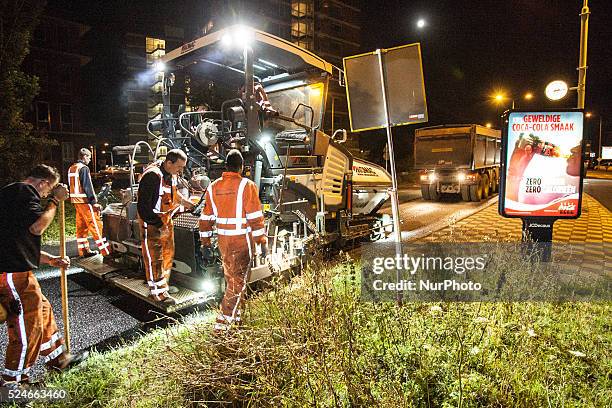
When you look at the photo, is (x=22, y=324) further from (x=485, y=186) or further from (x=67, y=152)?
(x=67, y=152)

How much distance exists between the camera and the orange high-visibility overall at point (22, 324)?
3.09 meters

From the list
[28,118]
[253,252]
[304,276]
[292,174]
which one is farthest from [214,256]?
[28,118]

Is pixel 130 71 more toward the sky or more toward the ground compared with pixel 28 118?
more toward the sky

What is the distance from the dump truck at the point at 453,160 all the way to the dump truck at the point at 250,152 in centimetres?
1038

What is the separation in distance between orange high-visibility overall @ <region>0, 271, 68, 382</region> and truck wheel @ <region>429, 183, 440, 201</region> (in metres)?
15.5

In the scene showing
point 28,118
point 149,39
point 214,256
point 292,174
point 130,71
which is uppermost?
point 149,39

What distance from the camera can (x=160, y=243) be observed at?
4621mm

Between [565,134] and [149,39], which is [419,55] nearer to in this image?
[565,134]

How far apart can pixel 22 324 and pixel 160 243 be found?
166cm

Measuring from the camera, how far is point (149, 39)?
118 ft

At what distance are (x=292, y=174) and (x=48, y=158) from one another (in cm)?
2900

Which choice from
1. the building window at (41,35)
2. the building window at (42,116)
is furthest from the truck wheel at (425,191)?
the building window at (41,35)

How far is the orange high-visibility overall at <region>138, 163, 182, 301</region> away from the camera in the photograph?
4.50 metres

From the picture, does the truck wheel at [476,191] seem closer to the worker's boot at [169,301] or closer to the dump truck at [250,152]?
the dump truck at [250,152]
